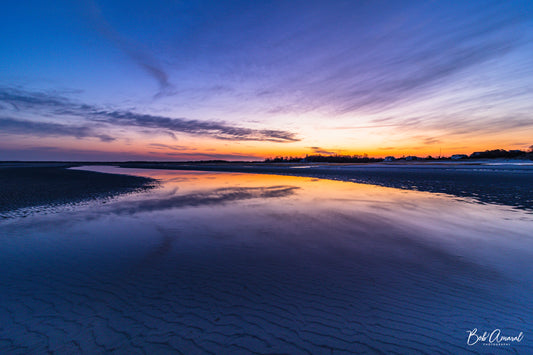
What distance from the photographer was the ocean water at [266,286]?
321cm

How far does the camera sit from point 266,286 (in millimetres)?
4641

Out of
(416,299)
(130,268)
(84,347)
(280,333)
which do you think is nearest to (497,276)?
(416,299)

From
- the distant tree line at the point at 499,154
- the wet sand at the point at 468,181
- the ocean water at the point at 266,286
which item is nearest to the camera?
the ocean water at the point at 266,286

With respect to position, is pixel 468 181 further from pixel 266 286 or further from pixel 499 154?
pixel 499 154

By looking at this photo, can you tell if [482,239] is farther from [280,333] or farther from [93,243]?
[93,243]

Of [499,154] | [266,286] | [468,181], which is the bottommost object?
[266,286]

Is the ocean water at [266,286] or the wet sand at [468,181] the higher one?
the wet sand at [468,181]

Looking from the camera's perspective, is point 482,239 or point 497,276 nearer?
point 497,276

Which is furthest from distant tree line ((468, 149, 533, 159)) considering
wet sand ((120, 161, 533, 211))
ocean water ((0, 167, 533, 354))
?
ocean water ((0, 167, 533, 354))

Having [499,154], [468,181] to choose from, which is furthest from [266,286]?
[499,154]

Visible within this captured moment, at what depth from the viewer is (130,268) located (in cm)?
541

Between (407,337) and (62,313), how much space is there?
560 centimetres

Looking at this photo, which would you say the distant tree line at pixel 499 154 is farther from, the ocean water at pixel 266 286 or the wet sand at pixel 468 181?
the ocean water at pixel 266 286

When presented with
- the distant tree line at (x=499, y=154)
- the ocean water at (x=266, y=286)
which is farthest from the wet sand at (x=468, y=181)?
the distant tree line at (x=499, y=154)
